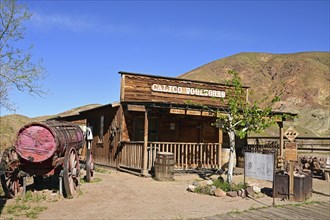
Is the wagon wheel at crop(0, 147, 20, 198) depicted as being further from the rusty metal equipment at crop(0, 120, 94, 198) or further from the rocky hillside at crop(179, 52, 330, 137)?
the rocky hillside at crop(179, 52, 330, 137)

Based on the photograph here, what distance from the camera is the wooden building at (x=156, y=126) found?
14.2 metres

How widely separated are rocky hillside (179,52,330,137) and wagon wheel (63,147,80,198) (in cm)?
5133

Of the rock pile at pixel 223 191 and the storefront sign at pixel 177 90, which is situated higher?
the storefront sign at pixel 177 90

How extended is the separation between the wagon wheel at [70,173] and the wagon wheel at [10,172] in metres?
1.23

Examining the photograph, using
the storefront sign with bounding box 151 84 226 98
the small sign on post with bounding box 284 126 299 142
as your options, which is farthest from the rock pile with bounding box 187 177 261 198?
the storefront sign with bounding box 151 84 226 98

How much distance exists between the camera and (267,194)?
1024 cm

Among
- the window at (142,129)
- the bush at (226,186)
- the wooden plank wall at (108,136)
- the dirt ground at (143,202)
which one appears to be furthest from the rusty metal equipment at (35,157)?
the window at (142,129)

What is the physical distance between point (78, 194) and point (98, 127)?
8819 millimetres

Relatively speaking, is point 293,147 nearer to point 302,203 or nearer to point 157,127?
point 302,203

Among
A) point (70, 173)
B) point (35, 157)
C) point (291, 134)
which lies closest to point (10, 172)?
point (35, 157)

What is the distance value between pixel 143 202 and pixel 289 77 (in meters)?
101

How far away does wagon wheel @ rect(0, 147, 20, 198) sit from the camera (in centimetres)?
819

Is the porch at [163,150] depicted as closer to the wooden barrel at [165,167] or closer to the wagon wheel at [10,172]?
the wooden barrel at [165,167]

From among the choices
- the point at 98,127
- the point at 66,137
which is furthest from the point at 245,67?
the point at 66,137
